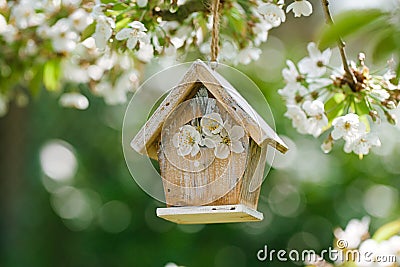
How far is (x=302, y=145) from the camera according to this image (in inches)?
162

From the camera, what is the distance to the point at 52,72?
2.36 meters

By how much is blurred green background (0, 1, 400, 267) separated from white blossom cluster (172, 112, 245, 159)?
2.53 meters

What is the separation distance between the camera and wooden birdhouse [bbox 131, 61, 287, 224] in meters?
1.42

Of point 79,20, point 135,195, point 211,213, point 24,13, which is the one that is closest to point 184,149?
point 211,213

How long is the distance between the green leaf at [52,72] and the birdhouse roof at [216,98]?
3.09 feet

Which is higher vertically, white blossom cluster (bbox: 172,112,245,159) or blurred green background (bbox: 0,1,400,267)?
blurred green background (bbox: 0,1,400,267)

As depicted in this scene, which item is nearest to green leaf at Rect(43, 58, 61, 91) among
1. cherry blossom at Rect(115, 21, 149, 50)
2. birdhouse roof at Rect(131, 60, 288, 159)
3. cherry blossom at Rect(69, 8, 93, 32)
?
cherry blossom at Rect(69, 8, 93, 32)

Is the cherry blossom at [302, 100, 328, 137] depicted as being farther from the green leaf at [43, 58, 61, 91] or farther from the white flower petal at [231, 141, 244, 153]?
the green leaf at [43, 58, 61, 91]

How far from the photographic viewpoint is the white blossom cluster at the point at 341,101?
5.12ft

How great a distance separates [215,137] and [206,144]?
0.02 m

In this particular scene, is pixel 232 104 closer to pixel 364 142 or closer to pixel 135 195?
pixel 364 142

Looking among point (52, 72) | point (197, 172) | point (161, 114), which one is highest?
point (52, 72)

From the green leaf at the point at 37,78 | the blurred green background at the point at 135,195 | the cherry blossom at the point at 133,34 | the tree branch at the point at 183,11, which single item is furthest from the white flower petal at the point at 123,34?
the blurred green background at the point at 135,195

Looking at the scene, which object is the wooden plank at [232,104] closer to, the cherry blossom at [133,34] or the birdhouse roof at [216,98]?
the birdhouse roof at [216,98]
